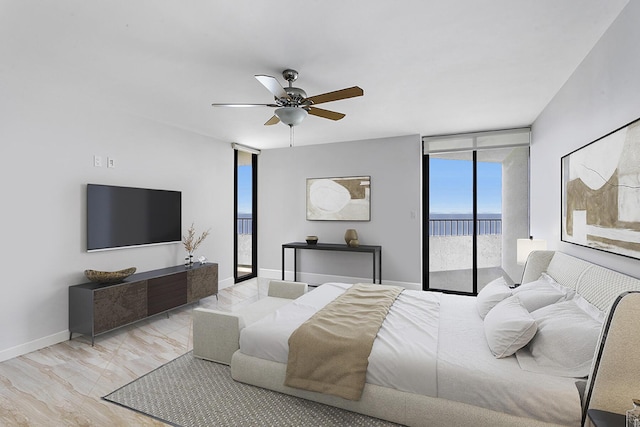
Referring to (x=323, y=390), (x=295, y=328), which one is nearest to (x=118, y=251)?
(x=295, y=328)

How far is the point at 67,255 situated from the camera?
334cm

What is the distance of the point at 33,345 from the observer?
3.05 m

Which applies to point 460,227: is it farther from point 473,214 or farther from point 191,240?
point 191,240

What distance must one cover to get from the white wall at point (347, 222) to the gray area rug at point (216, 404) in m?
3.31

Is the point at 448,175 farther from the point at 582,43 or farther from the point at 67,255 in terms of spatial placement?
the point at 67,255

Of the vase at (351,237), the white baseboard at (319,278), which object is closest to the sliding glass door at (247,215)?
the white baseboard at (319,278)

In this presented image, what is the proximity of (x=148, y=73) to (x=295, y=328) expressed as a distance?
99.5 inches

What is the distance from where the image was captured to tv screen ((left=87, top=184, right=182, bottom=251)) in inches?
138

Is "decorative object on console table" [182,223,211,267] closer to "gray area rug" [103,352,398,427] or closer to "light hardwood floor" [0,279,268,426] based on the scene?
"light hardwood floor" [0,279,268,426]

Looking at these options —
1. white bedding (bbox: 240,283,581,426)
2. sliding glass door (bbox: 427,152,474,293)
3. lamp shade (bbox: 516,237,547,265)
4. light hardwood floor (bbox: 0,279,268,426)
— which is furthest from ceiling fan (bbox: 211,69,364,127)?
sliding glass door (bbox: 427,152,474,293)

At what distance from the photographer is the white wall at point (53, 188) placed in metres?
2.92

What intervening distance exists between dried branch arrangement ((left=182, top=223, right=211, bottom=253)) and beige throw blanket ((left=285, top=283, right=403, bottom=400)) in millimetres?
2814

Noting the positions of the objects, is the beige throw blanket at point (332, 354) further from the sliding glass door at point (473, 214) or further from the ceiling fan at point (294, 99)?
the sliding glass door at point (473, 214)

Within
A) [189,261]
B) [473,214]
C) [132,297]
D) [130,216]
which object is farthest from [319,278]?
[130,216]
